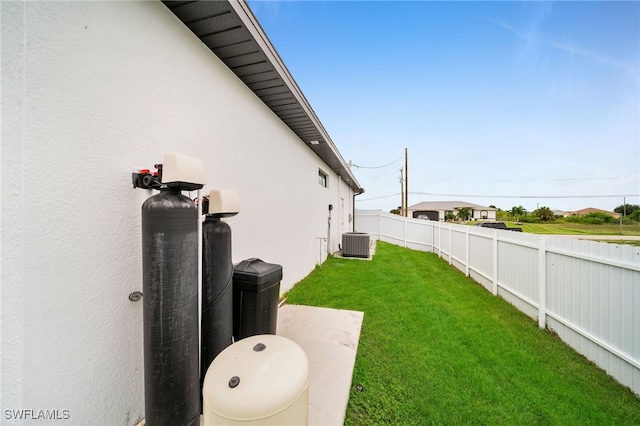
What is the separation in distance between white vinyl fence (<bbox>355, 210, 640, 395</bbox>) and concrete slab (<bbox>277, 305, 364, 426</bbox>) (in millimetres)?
2791

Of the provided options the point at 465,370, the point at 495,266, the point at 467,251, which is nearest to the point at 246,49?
the point at 465,370

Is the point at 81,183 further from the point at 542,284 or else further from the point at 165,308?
the point at 542,284

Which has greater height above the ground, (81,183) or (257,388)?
(81,183)

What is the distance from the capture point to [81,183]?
53.6 inches

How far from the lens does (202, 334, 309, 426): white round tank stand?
41.2 inches

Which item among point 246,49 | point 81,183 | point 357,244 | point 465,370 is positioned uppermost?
point 246,49

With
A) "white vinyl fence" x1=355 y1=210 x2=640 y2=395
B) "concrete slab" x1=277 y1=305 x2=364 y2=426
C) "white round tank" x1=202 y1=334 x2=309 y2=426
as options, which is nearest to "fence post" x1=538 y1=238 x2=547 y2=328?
"white vinyl fence" x1=355 y1=210 x2=640 y2=395

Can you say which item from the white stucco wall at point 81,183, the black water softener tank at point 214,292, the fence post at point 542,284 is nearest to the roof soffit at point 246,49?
the white stucco wall at point 81,183

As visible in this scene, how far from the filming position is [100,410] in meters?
1.46

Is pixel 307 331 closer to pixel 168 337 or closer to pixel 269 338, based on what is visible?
pixel 269 338

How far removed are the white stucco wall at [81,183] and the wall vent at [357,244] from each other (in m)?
7.26

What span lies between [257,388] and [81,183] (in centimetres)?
156

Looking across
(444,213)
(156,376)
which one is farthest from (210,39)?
(444,213)

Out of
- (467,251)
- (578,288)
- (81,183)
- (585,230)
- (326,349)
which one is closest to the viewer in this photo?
(81,183)
